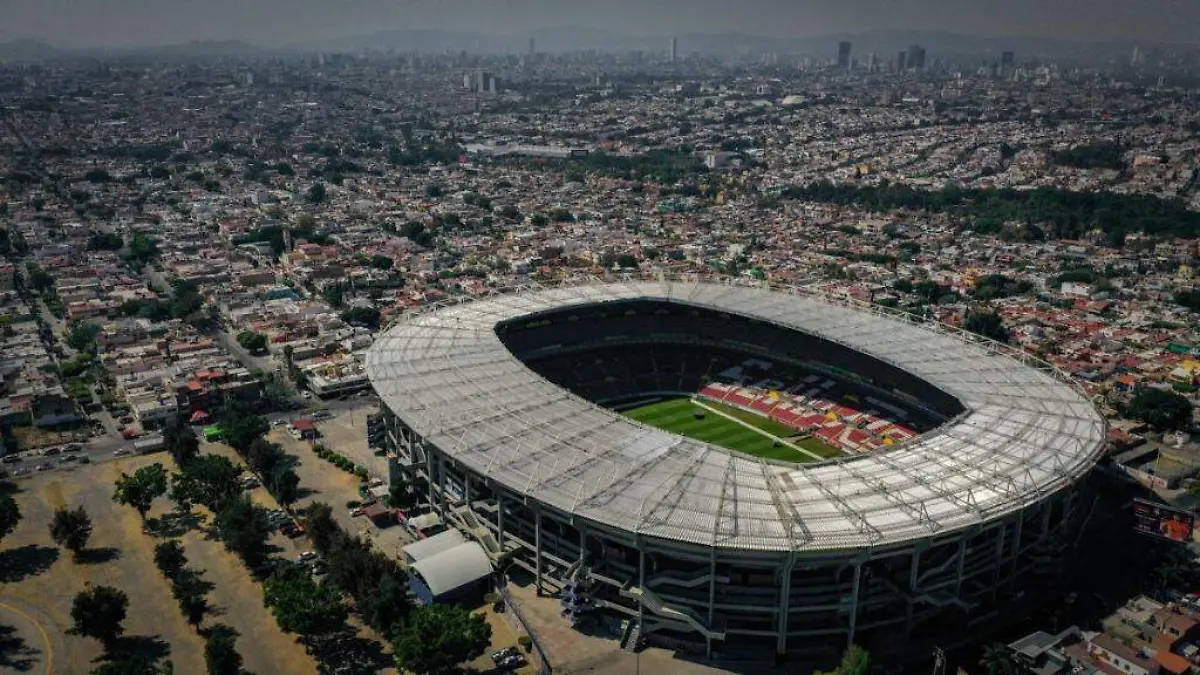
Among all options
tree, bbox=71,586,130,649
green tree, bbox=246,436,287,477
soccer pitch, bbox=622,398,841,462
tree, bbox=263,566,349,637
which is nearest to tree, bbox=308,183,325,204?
soccer pitch, bbox=622,398,841,462

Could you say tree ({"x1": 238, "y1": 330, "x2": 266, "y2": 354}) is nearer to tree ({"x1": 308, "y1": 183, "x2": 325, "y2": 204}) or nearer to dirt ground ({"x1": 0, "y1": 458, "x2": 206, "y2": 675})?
dirt ground ({"x1": 0, "y1": 458, "x2": 206, "y2": 675})

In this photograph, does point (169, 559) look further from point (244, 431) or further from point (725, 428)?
point (725, 428)

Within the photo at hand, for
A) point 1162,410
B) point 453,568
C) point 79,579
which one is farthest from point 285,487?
point 1162,410

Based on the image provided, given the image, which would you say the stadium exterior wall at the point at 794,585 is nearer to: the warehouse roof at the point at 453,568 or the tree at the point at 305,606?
the warehouse roof at the point at 453,568

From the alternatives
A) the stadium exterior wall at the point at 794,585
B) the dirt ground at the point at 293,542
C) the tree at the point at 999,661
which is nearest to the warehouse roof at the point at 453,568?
the stadium exterior wall at the point at 794,585

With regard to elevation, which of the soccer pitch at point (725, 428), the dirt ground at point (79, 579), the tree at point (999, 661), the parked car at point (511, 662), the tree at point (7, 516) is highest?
the tree at point (999, 661)

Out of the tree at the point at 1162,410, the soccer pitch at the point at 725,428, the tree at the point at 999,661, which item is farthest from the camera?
the tree at the point at 1162,410
